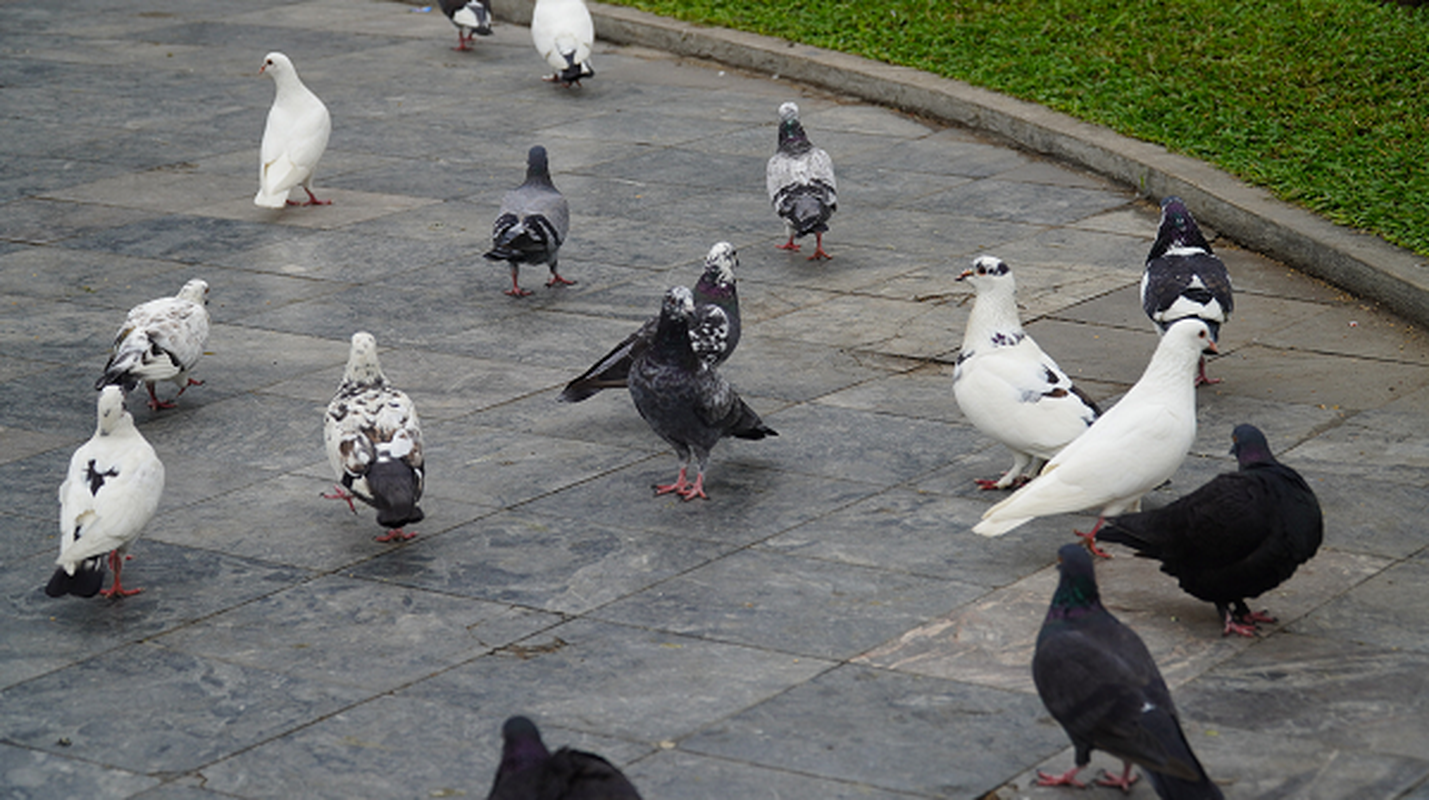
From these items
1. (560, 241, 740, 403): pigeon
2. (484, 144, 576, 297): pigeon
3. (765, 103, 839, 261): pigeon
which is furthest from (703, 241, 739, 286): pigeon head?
(765, 103, 839, 261): pigeon

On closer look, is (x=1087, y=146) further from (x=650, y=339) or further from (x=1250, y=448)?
(x=1250, y=448)

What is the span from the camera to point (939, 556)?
6.55 meters

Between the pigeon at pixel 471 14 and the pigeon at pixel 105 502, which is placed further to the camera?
the pigeon at pixel 471 14

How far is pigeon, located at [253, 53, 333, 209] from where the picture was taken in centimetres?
1145

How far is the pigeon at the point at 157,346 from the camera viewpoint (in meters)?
7.96

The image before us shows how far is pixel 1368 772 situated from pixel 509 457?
4.00 metres

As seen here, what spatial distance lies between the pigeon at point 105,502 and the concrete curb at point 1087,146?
6.69 metres

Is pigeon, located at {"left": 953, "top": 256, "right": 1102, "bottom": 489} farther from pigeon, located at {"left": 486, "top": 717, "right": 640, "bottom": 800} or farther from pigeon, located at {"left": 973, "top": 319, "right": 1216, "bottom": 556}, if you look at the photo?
pigeon, located at {"left": 486, "top": 717, "right": 640, "bottom": 800}

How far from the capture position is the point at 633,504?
714 centimetres

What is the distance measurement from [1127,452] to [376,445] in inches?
112

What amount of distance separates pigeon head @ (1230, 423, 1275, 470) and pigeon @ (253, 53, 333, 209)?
24.2 feet

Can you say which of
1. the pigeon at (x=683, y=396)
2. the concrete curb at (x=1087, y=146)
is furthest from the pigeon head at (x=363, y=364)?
the concrete curb at (x=1087, y=146)

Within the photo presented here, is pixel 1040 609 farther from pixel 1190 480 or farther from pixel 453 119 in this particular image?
pixel 453 119

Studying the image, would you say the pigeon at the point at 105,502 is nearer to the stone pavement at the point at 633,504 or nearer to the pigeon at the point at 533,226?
the stone pavement at the point at 633,504
